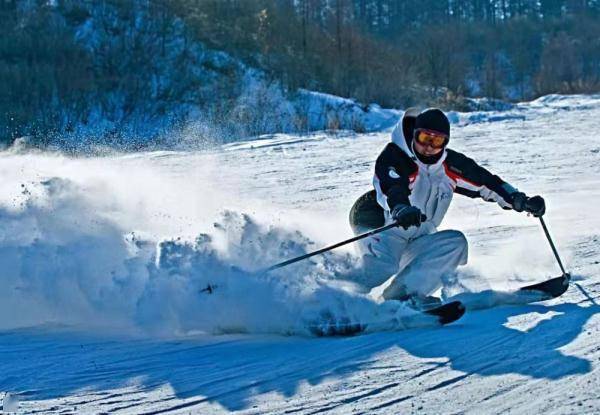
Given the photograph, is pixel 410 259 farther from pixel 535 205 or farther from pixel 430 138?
pixel 535 205

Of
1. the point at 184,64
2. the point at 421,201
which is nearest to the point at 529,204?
the point at 421,201

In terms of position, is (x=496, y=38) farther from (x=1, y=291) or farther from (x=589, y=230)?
(x=1, y=291)

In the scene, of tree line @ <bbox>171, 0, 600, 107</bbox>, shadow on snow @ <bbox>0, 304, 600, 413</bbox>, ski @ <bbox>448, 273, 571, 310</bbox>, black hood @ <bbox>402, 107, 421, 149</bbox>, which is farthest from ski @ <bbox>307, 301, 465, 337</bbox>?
tree line @ <bbox>171, 0, 600, 107</bbox>

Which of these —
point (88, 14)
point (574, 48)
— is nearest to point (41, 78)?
point (88, 14)

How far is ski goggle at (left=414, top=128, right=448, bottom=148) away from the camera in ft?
15.1

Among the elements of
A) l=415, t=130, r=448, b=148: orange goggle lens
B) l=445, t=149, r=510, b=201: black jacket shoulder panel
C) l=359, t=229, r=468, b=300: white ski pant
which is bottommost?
l=359, t=229, r=468, b=300: white ski pant

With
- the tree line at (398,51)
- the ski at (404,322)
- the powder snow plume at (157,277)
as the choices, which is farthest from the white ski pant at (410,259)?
the tree line at (398,51)

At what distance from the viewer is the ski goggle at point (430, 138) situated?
182 inches

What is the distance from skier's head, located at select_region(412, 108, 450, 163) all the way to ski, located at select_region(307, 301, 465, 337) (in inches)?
37.2

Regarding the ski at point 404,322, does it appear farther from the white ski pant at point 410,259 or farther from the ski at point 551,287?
the ski at point 551,287

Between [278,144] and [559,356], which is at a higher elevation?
[278,144]

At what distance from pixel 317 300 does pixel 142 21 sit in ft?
81.5

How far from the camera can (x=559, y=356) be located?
3.70 metres

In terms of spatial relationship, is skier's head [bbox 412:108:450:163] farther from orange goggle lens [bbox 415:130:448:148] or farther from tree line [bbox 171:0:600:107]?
tree line [bbox 171:0:600:107]
